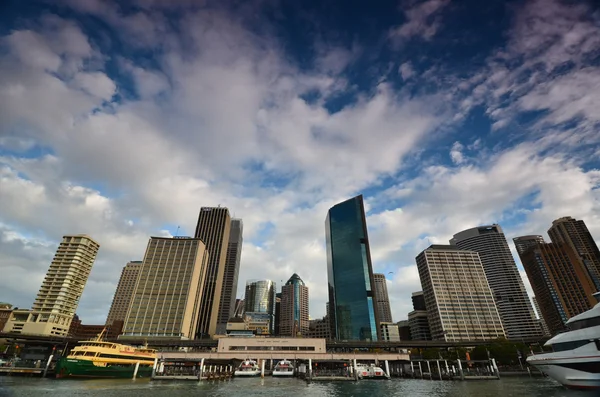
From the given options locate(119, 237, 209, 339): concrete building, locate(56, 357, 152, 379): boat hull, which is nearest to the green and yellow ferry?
locate(56, 357, 152, 379): boat hull

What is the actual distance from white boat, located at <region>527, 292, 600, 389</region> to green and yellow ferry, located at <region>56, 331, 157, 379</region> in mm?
73803

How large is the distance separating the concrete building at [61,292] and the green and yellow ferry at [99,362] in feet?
371

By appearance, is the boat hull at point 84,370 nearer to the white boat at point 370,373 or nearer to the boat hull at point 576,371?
the white boat at point 370,373

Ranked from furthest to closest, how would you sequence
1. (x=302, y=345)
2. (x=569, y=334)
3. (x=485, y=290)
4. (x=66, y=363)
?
(x=485, y=290)
(x=302, y=345)
(x=66, y=363)
(x=569, y=334)

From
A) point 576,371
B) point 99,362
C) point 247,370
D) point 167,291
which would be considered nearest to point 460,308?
point 247,370

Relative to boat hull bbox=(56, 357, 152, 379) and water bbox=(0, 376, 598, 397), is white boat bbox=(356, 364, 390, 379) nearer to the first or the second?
water bbox=(0, 376, 598, 397)

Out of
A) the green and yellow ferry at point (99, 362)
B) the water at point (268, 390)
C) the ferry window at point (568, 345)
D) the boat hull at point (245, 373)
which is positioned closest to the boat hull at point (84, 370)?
Result: the green and yellow ferry at point (99, 362)

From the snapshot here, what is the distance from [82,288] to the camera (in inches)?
6550

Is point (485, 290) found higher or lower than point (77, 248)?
lower

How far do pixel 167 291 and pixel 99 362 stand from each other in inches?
4013

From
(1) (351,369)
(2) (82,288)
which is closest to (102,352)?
(1) (351,369)

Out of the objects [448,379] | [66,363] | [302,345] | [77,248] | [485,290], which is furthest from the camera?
[485,290]

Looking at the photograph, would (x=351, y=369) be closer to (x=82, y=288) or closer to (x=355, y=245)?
(x=355, y=245)

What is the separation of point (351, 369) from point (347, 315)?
402 ft
